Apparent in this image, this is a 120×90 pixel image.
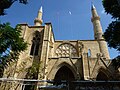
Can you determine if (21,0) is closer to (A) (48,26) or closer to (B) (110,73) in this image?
(A) (48,26)

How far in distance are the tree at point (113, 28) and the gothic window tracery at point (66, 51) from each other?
12167mm

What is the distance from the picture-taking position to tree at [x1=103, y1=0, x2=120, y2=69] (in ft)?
40.0

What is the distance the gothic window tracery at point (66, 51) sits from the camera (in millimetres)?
25203

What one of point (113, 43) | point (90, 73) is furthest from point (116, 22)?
point (90, 73)

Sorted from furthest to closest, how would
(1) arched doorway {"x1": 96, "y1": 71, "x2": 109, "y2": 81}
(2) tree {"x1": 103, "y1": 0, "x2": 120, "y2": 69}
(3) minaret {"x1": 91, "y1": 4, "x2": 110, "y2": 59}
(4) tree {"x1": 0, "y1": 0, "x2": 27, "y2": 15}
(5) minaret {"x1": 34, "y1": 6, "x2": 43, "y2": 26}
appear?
(5) minaret {"x1": 34, "y1": 6, "x2": 43, "y2": 26}, (3) minaret {"x1": 91, "y1": 4, "x2": 110, "y2": 59}, (1) arched doorway {"x1": 96, "y1": 71, "x2": 109, "y2": 81}, (2) tree {"x1": 103, "y1": 0, "x2": 120, "y2": 69}, (4) tree {"x1": 0, "y1": 0, "x2": 27, "y2": 15}

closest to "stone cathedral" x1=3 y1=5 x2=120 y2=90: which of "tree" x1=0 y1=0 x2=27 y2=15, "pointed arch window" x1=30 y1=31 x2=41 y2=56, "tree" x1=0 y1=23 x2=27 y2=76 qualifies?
"pointed arch window" x1=30 y1=31 x2=41 y2=56

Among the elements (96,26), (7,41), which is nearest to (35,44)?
(7,41)

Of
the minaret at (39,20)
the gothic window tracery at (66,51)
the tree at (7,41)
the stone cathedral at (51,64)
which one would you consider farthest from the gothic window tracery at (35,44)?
the minaret at (39,20)

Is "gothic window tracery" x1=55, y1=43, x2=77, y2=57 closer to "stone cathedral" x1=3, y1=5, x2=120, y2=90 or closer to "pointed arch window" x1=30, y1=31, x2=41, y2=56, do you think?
"stone cathedral" x1=3, y1=5, x2=120, y2=90

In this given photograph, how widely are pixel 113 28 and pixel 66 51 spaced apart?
13.8 metres

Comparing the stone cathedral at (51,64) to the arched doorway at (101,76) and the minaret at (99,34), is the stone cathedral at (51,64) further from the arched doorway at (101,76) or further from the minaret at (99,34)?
the minaret at (99,34)

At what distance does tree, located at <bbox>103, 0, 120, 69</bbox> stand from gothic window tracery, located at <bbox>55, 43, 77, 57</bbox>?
1217cm

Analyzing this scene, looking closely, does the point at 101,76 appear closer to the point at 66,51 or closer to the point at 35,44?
the point at 66,51

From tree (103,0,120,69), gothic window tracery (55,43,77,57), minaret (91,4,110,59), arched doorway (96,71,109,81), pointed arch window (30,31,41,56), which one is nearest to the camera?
tree (103,0,120,69)
